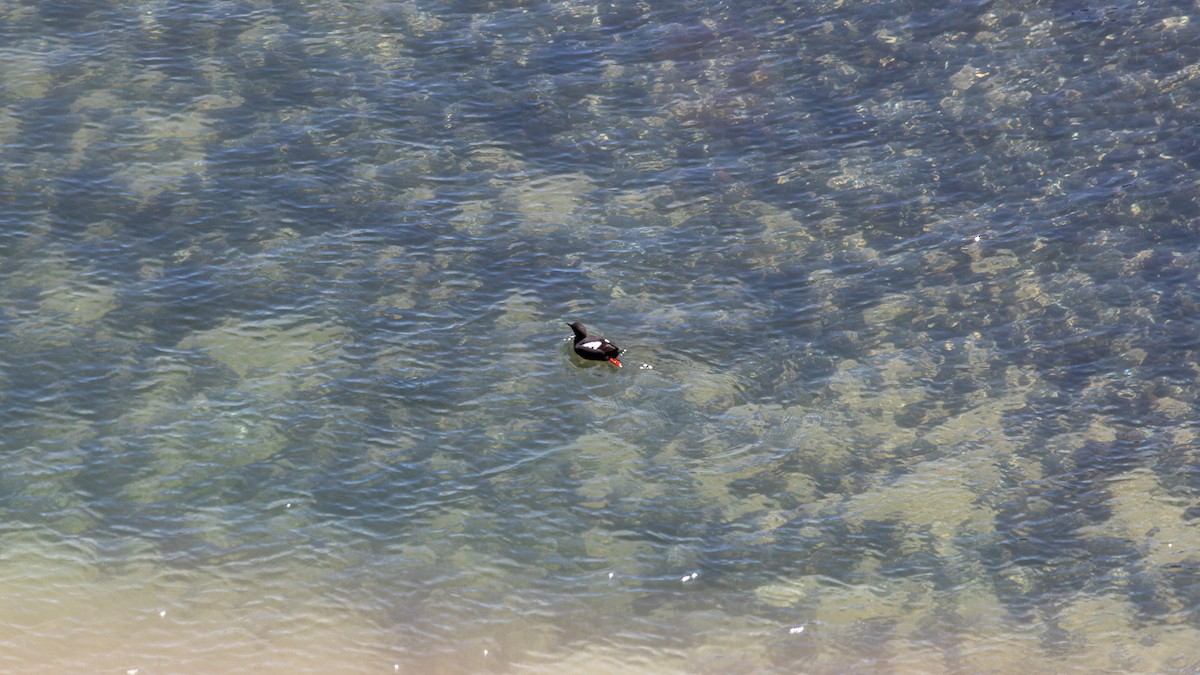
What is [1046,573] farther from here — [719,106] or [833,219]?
[719,106]

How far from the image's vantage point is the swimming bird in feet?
88.7

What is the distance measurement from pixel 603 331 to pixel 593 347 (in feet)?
4.45

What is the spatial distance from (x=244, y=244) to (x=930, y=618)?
1725 centimetres

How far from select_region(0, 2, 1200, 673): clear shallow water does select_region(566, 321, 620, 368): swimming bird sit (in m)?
0.46

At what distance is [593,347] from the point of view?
89.0ft

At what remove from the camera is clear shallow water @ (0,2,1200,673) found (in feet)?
A: 73.3

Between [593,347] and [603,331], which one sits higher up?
[593,347]

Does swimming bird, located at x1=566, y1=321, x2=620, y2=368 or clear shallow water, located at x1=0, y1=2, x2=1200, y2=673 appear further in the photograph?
swimming bird, located at x1=566, y1=321, x2=620, y2=368

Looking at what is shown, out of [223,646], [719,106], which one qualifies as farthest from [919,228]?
[223,646]

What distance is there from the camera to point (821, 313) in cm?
2900

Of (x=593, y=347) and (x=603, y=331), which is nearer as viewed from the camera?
→ (x=593, y=347)

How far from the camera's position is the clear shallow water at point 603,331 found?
22.3 meters

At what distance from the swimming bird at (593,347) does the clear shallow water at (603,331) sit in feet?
1.52

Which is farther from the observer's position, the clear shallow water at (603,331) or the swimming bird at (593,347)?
the swimming bird at (593,347)
